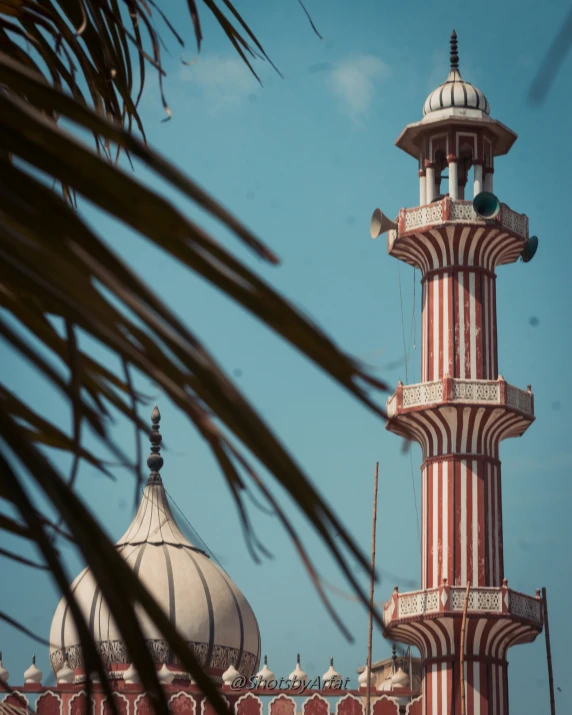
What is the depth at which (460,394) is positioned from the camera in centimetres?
A: 2820

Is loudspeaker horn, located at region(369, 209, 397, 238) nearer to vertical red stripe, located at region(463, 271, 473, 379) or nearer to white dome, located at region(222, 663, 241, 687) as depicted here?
vertical red stripe, located at region(463, 271, 473, 379)

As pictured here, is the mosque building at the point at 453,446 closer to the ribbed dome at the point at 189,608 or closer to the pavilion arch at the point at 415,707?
the pavilion arch at the point at 415,707

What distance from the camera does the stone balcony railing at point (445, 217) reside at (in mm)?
28875

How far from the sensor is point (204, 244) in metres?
1.45

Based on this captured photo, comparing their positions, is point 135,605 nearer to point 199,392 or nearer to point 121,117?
point 199,392

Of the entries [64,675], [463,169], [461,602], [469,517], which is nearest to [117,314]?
[461,602]

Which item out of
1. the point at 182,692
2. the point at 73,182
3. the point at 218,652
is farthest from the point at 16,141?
the point at 218,652

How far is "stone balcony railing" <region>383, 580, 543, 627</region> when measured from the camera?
2739 centimetres

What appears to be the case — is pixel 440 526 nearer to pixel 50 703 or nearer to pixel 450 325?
pixel 450 325

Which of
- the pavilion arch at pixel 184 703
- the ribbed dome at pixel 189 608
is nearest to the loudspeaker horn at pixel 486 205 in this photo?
the ribbed dome at pixel 189 608

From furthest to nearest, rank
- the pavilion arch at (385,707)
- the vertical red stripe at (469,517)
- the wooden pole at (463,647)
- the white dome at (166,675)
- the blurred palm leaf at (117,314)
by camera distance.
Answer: the white dome at (166,675) → the pavilion arch at (385,707) → the vertical red stripe at (469,517) → the wooden pole at (463,647) → the blurred palm leaf at (117,314)

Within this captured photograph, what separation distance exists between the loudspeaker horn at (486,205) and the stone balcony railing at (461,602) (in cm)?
715

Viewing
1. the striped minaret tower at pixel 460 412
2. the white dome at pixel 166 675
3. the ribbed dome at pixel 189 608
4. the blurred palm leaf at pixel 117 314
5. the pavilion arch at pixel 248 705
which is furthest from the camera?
the ribbed dome at pixel 189 608

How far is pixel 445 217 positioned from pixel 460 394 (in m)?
3.52
